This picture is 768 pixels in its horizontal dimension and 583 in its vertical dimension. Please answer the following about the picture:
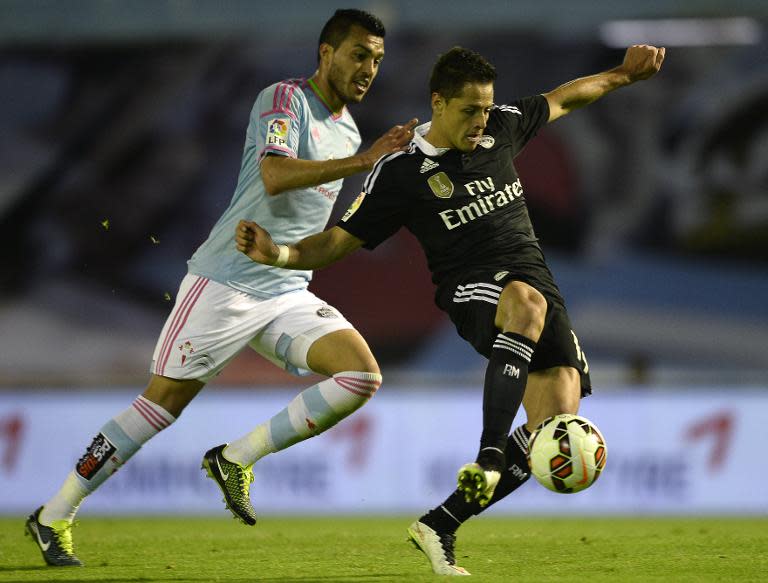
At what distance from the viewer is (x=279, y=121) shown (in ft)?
18.0

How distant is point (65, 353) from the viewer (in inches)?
584

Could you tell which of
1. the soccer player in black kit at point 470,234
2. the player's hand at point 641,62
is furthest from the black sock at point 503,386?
the player's hand at point 641,62

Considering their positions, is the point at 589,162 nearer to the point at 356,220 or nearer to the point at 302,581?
the point at 356,220

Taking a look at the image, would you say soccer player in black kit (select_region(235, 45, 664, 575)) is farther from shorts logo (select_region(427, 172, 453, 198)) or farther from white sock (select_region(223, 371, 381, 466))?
white sock (select_region(223, 371, 381, 466))

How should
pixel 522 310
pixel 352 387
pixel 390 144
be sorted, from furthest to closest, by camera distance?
pixel 352 387
pixel 390 144
pixel 522 310

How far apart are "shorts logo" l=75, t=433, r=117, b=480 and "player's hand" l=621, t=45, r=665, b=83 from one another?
3.02m

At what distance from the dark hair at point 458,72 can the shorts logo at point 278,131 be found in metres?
0.71

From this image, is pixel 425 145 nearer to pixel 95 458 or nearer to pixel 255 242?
pixel 255 242

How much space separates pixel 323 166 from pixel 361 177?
8650 millimetres

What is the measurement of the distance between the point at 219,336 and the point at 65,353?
32.0 feet

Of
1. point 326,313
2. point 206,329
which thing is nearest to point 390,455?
point 326,313

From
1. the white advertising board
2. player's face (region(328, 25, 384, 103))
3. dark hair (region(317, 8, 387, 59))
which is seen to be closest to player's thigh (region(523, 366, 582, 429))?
player's face (region(328, 25, 384, 103))

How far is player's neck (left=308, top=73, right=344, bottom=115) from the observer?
5785 millimetres

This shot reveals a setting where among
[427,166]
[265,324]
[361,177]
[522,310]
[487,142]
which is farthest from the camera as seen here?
[361,177]
